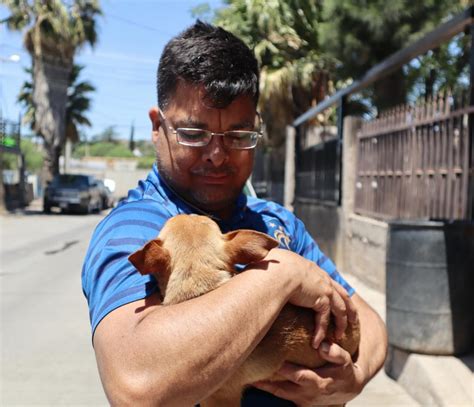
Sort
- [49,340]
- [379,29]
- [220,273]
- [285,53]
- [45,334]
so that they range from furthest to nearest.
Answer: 1. [285,53]
2. [379,29]
3. [45,334]
4. [49,340]
5. [220,273]

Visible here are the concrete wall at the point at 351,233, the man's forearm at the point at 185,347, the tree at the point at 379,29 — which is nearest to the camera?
the man's forearm at the point at 185,347

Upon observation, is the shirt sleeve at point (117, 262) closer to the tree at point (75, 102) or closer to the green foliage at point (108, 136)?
the tree at point (75, 102)

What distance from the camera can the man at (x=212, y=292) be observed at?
1.41m

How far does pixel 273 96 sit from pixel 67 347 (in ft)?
45.0

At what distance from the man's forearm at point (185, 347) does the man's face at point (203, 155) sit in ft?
1.73

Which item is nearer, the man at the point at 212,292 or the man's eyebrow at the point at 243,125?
the man at the point at 212,292

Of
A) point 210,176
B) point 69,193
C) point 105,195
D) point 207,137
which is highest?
point 207,137

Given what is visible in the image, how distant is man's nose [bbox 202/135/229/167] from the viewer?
1.90 meters

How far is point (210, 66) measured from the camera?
6.19ft

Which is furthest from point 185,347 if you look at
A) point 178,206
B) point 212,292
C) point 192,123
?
point 192,123

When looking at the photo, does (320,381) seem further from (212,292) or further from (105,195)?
(105,195)

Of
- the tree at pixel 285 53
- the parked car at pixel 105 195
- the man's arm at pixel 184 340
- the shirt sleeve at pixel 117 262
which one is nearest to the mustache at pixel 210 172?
the shirt sleeve at pixel 117 262

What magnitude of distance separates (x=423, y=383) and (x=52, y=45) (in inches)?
1096

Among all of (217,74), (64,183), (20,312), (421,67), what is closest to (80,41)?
(64,183)
